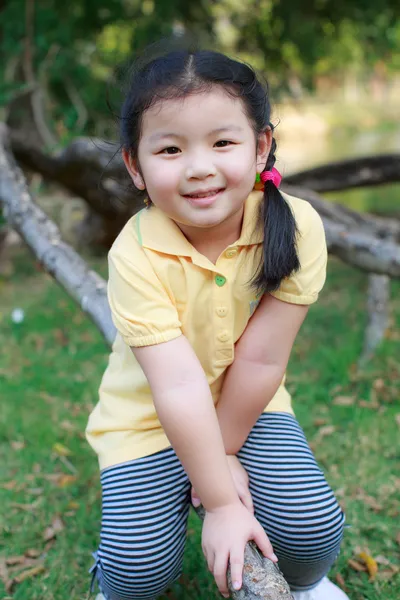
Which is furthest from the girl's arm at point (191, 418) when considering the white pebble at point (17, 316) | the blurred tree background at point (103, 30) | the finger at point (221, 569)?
the blurred tree background at point (103, 30)

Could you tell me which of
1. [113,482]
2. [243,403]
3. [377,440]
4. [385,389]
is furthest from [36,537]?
[385,389]

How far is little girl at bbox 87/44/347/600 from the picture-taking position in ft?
4.92

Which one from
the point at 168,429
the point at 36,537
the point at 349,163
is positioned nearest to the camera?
the point at 168,429

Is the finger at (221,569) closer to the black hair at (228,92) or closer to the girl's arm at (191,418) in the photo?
the girl's arm at (191,418)

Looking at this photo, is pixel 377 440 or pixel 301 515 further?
pixel 377 440

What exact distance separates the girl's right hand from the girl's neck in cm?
62

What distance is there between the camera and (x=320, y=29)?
5535 mm

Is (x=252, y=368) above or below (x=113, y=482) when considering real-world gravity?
above

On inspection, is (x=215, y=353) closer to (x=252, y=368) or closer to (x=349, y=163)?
(x=252, y=368)

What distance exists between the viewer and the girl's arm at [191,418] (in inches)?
59.3

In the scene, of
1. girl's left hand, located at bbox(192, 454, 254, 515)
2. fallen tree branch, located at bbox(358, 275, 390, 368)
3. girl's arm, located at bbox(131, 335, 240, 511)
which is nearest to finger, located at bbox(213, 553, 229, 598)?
girl's arm, located at bbox(131, 335, 240, 511)

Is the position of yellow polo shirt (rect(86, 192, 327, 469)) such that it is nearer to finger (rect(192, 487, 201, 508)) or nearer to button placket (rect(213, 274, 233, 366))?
button placket (rect(213, 274, 233, 366))

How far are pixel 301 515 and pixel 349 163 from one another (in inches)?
146

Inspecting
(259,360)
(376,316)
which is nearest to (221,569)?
(259,360)
